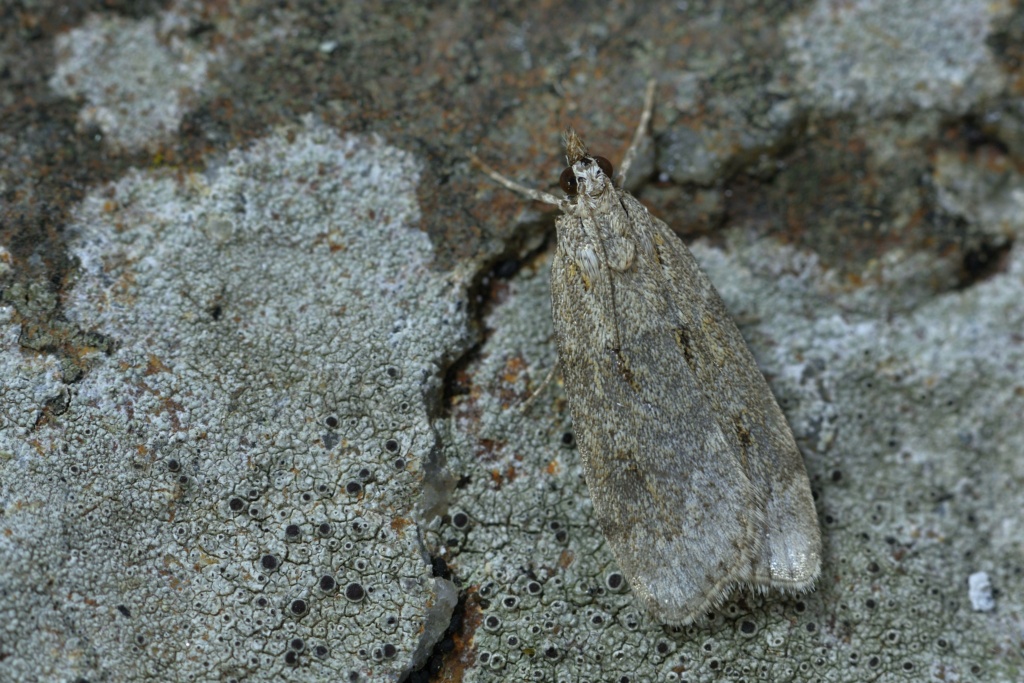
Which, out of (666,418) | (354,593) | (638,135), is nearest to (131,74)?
(638,135)

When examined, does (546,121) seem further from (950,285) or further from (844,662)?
(844,662)

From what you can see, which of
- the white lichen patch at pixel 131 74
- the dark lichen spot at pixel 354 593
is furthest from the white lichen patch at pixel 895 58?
the dark lichen spot at pixel 354 593

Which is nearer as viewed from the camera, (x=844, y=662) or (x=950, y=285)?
(x=844, y=662)

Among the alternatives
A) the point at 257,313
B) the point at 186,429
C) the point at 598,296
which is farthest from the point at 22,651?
the point at 598,296

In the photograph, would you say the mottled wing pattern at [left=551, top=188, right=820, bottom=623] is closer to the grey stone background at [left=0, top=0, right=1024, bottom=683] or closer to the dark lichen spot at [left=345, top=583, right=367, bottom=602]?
the grey stone background at [left=0, top=0, right=1024, bottom=683]

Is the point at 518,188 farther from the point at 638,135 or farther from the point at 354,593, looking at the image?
the point at 354,593

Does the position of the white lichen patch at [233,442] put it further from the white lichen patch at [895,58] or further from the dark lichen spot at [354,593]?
the white lichen patch at [895,58]

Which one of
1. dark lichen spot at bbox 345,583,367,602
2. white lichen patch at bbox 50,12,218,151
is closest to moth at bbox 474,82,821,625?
dark lichen spot at bbox 345,583,367,602
